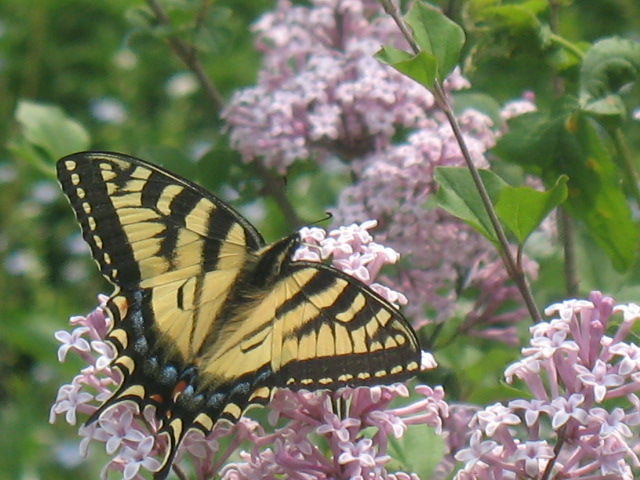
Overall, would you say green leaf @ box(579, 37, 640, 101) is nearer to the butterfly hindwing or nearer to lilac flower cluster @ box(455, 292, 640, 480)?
lilac flower cluster @ box(455, 292, 640, 480)

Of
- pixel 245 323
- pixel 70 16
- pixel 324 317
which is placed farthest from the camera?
pixel 70 16

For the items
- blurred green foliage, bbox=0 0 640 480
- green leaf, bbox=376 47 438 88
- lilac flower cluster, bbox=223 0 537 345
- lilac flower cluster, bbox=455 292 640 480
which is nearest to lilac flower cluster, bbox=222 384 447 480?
lilac flower cluster, bbox=455 292 640 480

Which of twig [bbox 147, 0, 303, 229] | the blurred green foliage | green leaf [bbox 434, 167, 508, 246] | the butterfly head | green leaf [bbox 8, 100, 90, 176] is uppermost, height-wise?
green leaf [bbox 434, 167, 508, 246]

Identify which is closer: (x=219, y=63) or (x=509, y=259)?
(x=509, y=259)

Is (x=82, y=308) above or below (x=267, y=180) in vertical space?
below

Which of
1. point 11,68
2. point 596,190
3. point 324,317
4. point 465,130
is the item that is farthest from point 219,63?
point 324,317

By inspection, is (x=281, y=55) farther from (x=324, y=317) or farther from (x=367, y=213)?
(x=324, y=317)
